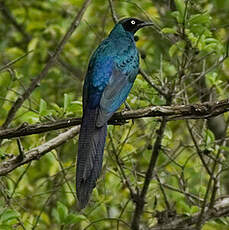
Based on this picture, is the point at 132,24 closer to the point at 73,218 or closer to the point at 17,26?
the point at 73,218

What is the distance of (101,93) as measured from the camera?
15.4ft

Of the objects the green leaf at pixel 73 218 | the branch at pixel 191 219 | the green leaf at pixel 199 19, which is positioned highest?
the green leaf at pixel 199 19

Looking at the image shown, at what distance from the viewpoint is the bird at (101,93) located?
4168 millimetres

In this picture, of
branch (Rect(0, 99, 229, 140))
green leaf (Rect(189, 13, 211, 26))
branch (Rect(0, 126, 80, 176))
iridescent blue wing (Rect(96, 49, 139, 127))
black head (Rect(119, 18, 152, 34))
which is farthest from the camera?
black head (Rect(119, 18, 152, 34))

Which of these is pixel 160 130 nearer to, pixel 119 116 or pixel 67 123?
pixel 119 116

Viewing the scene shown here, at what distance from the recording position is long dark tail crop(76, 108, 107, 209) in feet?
13.5

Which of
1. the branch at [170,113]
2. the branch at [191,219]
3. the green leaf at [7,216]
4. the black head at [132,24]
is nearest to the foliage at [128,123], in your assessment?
the green leaf at [7,216]

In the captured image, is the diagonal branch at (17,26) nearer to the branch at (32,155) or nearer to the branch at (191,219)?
the branch at (32,155)

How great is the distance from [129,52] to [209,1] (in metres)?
2.54

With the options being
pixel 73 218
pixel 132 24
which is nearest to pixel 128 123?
pixel 132 24

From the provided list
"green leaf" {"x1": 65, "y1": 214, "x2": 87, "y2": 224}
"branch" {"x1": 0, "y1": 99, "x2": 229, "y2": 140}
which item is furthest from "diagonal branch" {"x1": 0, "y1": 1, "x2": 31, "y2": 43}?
"branch" {"x1": 0, "y1": 99, "x2": 229, "y2": 140}

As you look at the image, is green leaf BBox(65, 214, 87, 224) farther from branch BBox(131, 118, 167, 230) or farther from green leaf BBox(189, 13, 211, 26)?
green leaf BBox(189, 13, 211, 26)

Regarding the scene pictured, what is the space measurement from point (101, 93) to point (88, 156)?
704 mm

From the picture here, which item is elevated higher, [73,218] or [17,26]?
[17,26]
